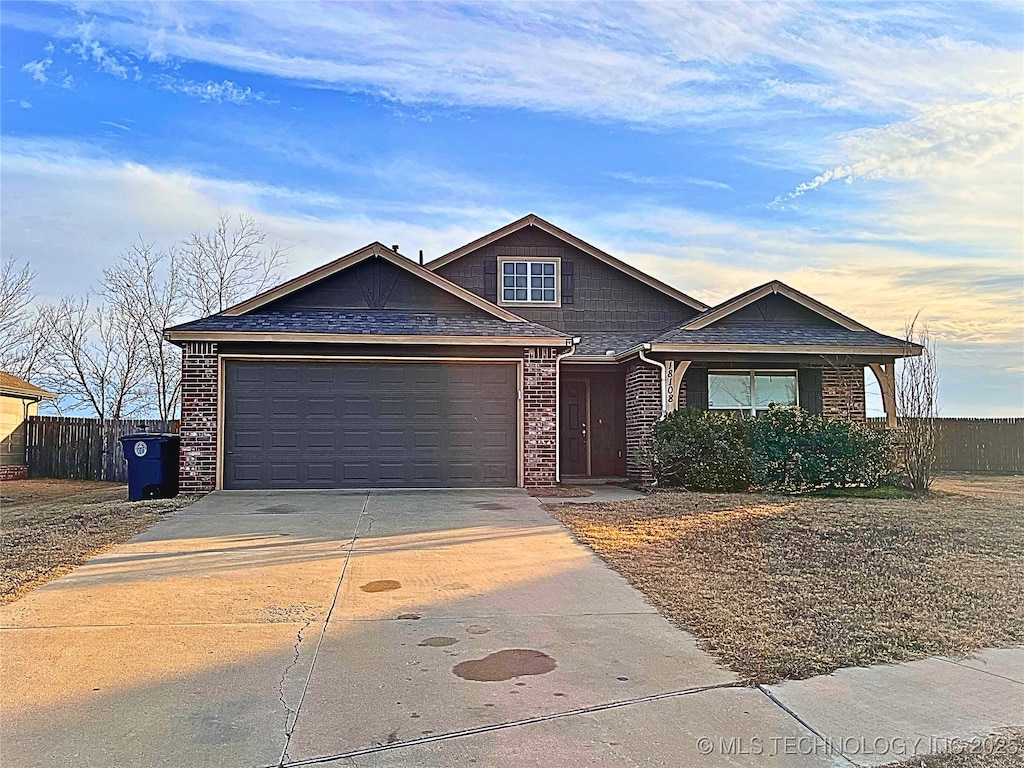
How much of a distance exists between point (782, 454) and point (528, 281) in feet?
23.8

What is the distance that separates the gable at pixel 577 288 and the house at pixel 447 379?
989 mm

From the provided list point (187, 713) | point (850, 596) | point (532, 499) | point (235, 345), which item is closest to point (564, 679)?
point (187, 713)

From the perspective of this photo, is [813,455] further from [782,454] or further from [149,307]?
[149,307]

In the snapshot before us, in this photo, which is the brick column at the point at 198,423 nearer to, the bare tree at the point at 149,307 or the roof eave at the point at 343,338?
the roof eave at the point at 343,338

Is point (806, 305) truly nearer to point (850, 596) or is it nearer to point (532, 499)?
point (532, 499)

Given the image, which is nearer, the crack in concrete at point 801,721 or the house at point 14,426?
the crack in concrete at point 801,721

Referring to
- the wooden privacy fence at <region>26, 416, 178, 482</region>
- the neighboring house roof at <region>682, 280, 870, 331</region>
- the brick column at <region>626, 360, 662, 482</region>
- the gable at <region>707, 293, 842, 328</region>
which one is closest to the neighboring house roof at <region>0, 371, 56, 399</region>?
the wooden privacy fence at <region>26, 416, 178, 482</region>

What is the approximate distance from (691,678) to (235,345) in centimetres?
1082

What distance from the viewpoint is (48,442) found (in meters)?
21.3

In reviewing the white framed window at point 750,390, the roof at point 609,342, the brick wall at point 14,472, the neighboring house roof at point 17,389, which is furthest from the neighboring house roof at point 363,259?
the brick wall at point 14,472

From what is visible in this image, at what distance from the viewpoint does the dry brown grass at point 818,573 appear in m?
5.19

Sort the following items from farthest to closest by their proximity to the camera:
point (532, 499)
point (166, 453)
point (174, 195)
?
point (174, 195) → point (166, 453) → point (532, 499)

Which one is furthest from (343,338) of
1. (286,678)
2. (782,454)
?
(286,678)

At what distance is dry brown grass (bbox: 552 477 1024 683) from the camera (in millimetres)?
5191
